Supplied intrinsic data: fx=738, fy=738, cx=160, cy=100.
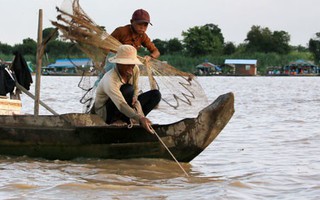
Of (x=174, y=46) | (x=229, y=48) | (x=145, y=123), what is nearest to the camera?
(x=145, y=123)

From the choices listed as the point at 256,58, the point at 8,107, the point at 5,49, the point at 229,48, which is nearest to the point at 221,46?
the point at 229,48

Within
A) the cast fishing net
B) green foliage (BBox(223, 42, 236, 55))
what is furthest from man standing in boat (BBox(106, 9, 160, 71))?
green foliage (BBox(223, 42, 236, 55))

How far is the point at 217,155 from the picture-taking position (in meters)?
8.63

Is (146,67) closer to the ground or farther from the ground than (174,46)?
closer to the ground

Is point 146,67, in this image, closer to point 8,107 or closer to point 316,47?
point 8,107

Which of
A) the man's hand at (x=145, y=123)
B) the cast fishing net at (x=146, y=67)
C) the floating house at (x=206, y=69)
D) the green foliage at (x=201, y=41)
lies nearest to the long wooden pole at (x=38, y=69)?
the cast fishing net at (x=146, y=67)

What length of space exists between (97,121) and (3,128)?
0.97 metres

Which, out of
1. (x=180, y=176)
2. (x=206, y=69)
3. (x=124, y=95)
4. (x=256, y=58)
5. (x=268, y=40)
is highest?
(x=268, y=40)

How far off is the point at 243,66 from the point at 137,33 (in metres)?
71.4

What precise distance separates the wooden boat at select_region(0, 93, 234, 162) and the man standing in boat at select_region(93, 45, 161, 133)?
0.19 metres

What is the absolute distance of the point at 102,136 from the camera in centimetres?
696

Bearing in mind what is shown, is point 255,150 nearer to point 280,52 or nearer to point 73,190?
point 73,190

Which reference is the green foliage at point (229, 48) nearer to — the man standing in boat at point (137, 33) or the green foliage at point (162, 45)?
the green foliage at point (162, 45)

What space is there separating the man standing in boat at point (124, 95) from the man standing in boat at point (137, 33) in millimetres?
409
